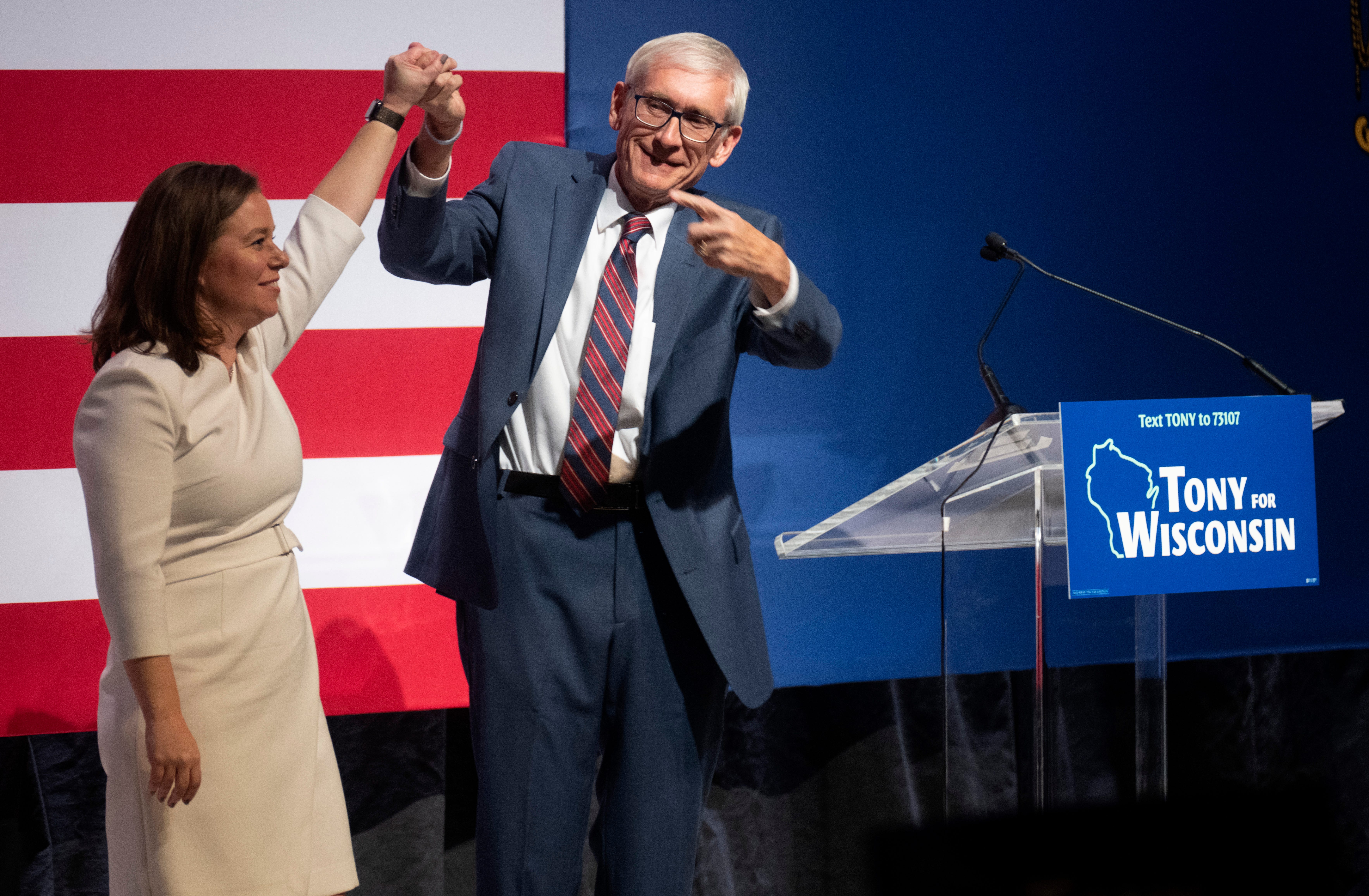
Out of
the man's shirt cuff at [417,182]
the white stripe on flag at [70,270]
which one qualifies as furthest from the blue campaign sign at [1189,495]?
the white stripe on flag at [70,270]

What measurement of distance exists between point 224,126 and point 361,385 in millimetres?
596

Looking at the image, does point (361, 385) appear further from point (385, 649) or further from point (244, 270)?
point (244, 270)

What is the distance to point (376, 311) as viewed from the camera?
2135 millimetres

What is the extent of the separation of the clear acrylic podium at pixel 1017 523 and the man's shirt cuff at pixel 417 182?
66 centimetres

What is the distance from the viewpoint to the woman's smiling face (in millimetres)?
1252

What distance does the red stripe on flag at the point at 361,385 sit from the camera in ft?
6.71

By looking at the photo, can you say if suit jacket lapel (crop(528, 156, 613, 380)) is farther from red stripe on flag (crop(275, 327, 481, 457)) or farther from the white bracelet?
red stripe on flag (crop(275, 327, 481, 457))

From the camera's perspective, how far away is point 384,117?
57.1 inches

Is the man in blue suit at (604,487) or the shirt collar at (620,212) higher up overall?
the shirt collar at (620,212)

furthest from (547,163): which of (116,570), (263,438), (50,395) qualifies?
(50,395)

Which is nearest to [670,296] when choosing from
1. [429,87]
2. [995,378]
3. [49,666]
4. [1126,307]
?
[429,87]

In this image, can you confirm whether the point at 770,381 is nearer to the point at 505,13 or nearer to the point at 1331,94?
the point at 505,13

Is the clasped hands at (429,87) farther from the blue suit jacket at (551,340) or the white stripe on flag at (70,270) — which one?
the white stripe on flag at (70,270)

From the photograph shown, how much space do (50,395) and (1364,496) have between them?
3.04 metres
